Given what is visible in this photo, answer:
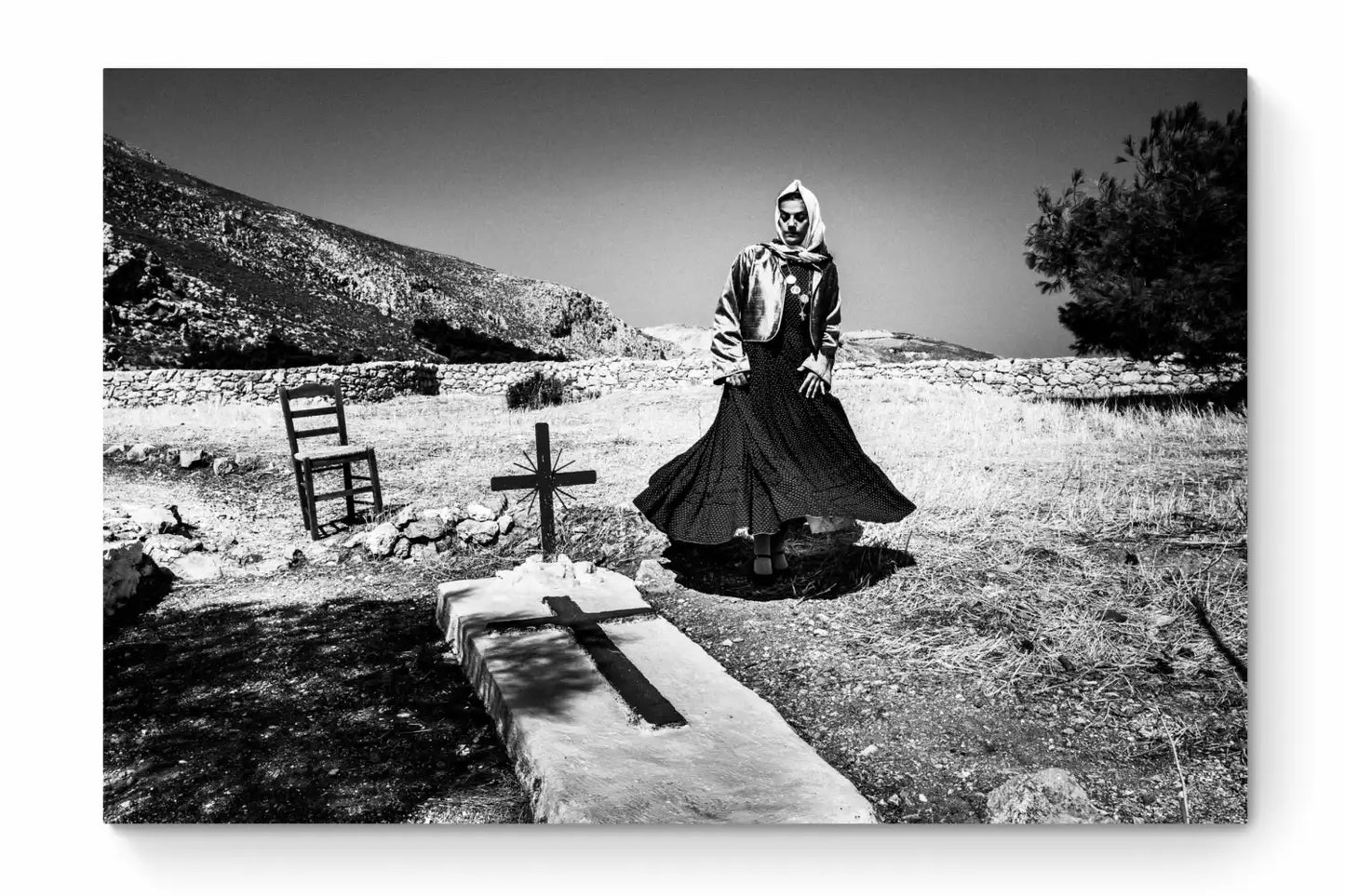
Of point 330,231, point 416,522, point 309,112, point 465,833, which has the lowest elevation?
point 465,833

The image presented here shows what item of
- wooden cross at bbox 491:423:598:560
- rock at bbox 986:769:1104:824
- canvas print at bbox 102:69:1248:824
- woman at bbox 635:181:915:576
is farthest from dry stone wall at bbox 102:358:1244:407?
rock at bbox 986:769:1104:824

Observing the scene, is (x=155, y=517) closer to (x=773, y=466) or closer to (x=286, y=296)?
(x=286, y=296)

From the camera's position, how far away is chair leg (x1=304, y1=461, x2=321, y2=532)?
148 inches

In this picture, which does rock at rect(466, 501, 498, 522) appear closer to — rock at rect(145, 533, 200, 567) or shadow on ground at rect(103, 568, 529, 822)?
shadow on ground at rect(103, 568, 529, 822)

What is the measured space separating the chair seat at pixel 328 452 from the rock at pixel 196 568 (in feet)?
1.61

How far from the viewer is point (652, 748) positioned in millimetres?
2414

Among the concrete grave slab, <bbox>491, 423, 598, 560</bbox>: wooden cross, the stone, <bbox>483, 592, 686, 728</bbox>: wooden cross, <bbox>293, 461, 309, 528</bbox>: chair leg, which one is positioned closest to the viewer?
the concrete grave slab

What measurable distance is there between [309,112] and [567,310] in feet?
4.30

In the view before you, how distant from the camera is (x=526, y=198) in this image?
3.40m

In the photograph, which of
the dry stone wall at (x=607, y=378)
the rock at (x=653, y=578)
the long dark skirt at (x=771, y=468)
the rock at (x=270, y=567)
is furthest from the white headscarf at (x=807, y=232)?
the rock at (x=270, y=567)

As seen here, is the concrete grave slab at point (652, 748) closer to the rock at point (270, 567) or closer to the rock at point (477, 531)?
the rock at point (477, 531)

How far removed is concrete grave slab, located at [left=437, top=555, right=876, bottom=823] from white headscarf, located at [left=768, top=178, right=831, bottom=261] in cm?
135
